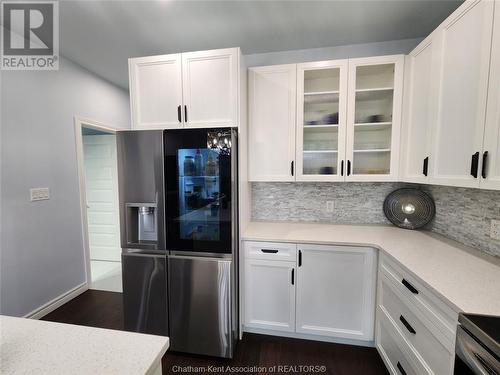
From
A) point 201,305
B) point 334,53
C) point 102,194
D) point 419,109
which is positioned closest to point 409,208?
point 419,109

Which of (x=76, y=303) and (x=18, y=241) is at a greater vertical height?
(x=18, y=241)

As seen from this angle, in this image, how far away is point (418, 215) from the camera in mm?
1974

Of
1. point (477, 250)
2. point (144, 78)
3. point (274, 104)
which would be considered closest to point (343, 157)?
point (274, 104)

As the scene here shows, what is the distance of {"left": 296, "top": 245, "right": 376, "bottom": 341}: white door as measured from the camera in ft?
5.63

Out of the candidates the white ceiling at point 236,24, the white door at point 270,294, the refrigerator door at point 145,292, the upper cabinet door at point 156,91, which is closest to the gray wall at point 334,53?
the white ceiling at point 236,24

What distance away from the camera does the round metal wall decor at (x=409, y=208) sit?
194 cm

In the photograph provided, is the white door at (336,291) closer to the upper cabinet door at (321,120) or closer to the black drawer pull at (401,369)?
the black drawer pull at (401,369)

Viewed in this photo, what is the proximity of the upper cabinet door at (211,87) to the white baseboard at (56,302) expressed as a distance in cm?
232

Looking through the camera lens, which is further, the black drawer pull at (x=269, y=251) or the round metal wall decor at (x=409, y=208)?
the round metal wall decor at (x=409, y=208)

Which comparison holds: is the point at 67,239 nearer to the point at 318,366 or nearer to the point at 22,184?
the point at 22,184

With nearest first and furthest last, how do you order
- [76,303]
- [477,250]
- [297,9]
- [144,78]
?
[477,250] → [297,9] → [144,78] → [76,303]

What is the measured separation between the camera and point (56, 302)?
231 centimetres

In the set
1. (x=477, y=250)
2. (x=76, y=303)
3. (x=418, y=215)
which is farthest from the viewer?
(x=76, y=303)

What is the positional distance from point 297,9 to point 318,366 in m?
2.67
